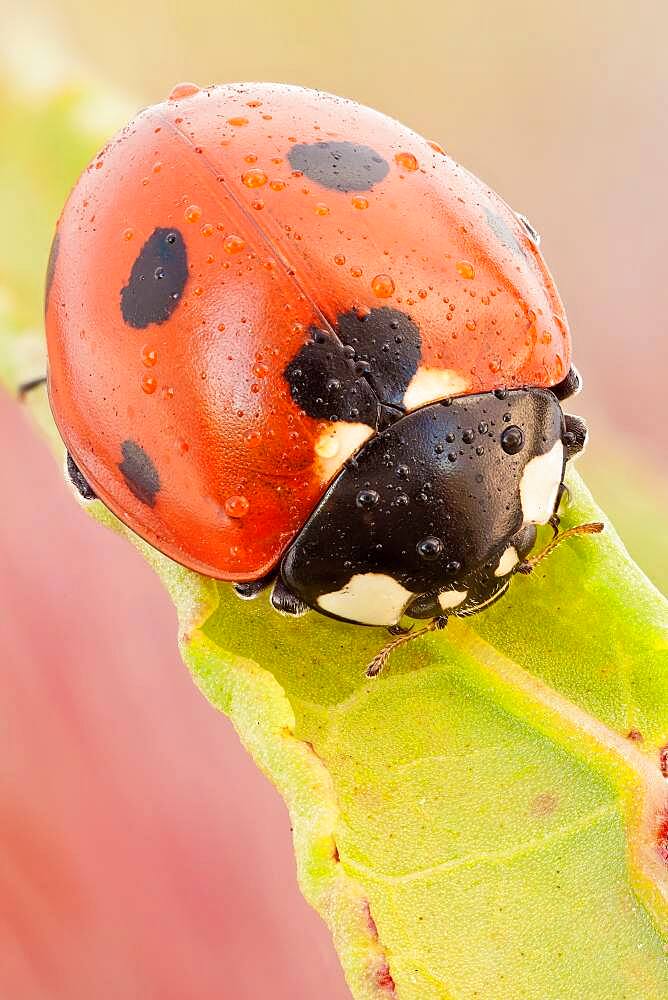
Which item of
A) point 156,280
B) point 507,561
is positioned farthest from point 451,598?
point 156,280

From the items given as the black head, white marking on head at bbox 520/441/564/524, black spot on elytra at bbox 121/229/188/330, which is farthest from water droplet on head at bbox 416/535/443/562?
black spot on elytra at bbox 121/229/188/330

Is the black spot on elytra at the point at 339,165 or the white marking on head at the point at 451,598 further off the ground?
the black spot on elytra at the point at 339,165

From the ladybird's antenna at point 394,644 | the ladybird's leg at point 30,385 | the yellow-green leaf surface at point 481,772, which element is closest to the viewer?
the yellow-green leaf surface at point 481,772

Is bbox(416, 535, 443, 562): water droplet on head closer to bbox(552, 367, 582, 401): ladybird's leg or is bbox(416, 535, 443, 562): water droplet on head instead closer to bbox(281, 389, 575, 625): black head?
bbox(281, 389, 575, 625): black head

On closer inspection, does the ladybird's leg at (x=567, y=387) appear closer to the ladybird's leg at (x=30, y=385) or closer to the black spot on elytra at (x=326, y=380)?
the black spot on elytra at (x=326, y=380)

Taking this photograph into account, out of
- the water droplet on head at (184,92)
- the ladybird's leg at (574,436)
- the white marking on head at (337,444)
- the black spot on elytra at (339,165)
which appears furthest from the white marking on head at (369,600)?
the water droplet on head at (184,92)

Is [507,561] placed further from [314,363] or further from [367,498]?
[314,363]

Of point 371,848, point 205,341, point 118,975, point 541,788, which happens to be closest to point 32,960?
point 118,975
